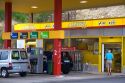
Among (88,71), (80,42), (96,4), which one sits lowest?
(88,71)

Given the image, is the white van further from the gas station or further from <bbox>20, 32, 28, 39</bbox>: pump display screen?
<bbox>20, 32, 28, 39</bbox>: pump display screen

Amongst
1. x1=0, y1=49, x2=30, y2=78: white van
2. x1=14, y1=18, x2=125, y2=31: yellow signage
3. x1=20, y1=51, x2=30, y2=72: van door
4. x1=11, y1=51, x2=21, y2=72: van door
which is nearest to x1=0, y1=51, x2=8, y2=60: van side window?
x1=0, y1=49, x2=30, y2=78: white van

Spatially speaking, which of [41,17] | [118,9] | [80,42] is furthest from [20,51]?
[41,17]

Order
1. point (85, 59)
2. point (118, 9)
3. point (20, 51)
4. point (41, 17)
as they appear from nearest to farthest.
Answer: point (20, 51), point (85, 59), point (118, 9), point (41, 17)

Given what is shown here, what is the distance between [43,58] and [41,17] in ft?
105

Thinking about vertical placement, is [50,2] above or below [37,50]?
above

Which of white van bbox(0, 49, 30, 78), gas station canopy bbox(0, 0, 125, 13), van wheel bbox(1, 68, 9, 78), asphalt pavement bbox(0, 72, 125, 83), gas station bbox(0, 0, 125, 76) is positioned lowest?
asphalt pavement bbox(0, 72, 125, 83)

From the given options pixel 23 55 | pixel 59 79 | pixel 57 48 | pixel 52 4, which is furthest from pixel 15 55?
pixel 52 4

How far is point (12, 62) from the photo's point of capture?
26562 mm

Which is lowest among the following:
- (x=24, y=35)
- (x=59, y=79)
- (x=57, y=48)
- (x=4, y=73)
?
(x=59, y=79)

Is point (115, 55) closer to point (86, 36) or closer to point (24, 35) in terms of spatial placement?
point (86, 36)

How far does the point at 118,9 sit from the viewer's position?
174ft

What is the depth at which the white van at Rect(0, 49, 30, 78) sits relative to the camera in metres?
26.6

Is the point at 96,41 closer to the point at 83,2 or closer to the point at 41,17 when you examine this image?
the point at 83,2
